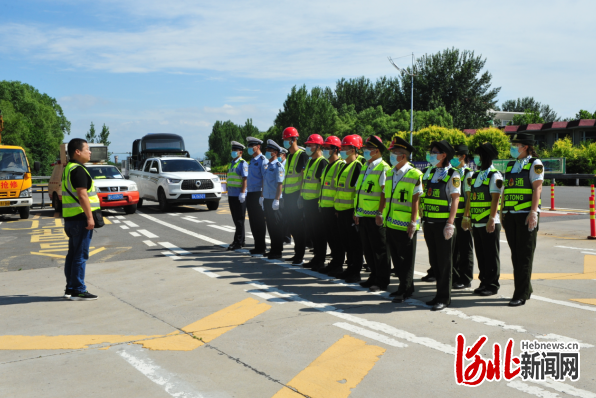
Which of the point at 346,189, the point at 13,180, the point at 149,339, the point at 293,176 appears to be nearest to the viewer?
the point at 149,339

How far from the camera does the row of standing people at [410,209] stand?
6266mm

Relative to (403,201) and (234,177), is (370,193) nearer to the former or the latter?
(403,201)

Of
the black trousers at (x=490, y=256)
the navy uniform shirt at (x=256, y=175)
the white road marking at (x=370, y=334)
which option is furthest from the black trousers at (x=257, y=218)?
the white road marking at (x=370, y=334)

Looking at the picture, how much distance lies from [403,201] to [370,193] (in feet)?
2.16

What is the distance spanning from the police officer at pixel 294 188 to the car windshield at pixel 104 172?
11.1 m

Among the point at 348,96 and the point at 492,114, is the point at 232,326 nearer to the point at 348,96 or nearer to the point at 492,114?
the point at 492,114

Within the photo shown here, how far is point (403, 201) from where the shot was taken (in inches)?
256

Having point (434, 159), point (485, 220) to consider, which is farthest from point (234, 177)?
point (485, 220)

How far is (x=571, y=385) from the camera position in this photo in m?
3.98

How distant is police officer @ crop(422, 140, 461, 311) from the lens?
6160mm

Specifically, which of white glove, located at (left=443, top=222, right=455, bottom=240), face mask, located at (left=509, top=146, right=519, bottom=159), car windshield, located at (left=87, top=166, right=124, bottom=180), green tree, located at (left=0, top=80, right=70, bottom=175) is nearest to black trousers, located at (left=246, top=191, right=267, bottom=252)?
white glove, located at (left=443, top=222, right=455, bottom=240)

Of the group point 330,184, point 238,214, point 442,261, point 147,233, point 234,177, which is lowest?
point 147,233

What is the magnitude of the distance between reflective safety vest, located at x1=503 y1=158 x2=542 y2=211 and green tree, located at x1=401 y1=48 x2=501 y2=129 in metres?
63.4

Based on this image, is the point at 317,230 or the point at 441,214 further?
the point at 317,230
